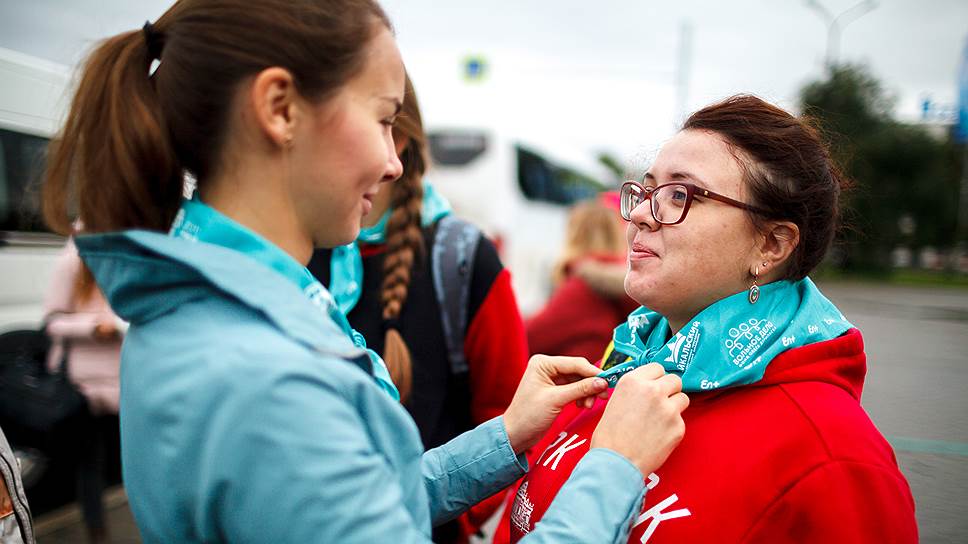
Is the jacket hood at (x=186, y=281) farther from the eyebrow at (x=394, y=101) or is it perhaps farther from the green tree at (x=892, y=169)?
the green tree at (x=892, y=169)

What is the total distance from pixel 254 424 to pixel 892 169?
3402 centimetres

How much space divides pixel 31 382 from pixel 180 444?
350 centimetres

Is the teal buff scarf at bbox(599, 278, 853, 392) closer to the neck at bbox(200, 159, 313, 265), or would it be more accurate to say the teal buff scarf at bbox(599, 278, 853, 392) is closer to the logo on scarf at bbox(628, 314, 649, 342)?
the logo on scarf at bbox(628, 314, 649, 342)

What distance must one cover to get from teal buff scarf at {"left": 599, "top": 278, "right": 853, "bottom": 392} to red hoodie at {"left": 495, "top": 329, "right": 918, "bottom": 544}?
0.04 meters

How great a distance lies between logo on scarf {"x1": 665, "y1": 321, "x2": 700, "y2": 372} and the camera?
59.8 inches

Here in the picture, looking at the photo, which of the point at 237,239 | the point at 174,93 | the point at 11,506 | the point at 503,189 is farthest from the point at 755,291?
the point at 503,189

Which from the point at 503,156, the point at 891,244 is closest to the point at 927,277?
the point at 891,244

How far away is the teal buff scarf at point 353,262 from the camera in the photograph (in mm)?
2010

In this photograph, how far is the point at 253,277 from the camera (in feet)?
3.14

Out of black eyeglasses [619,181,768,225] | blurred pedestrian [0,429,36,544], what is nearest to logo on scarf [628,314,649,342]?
black eyeglasses [619,181,768,225]

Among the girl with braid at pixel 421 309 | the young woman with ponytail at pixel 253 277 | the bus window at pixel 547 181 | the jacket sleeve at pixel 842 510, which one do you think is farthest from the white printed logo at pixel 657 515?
the bus window at pixel 547 181

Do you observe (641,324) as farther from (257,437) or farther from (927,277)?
(927,277)

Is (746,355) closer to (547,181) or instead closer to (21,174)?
(21,174)

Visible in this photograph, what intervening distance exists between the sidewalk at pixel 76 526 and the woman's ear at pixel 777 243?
3610 millimetres
